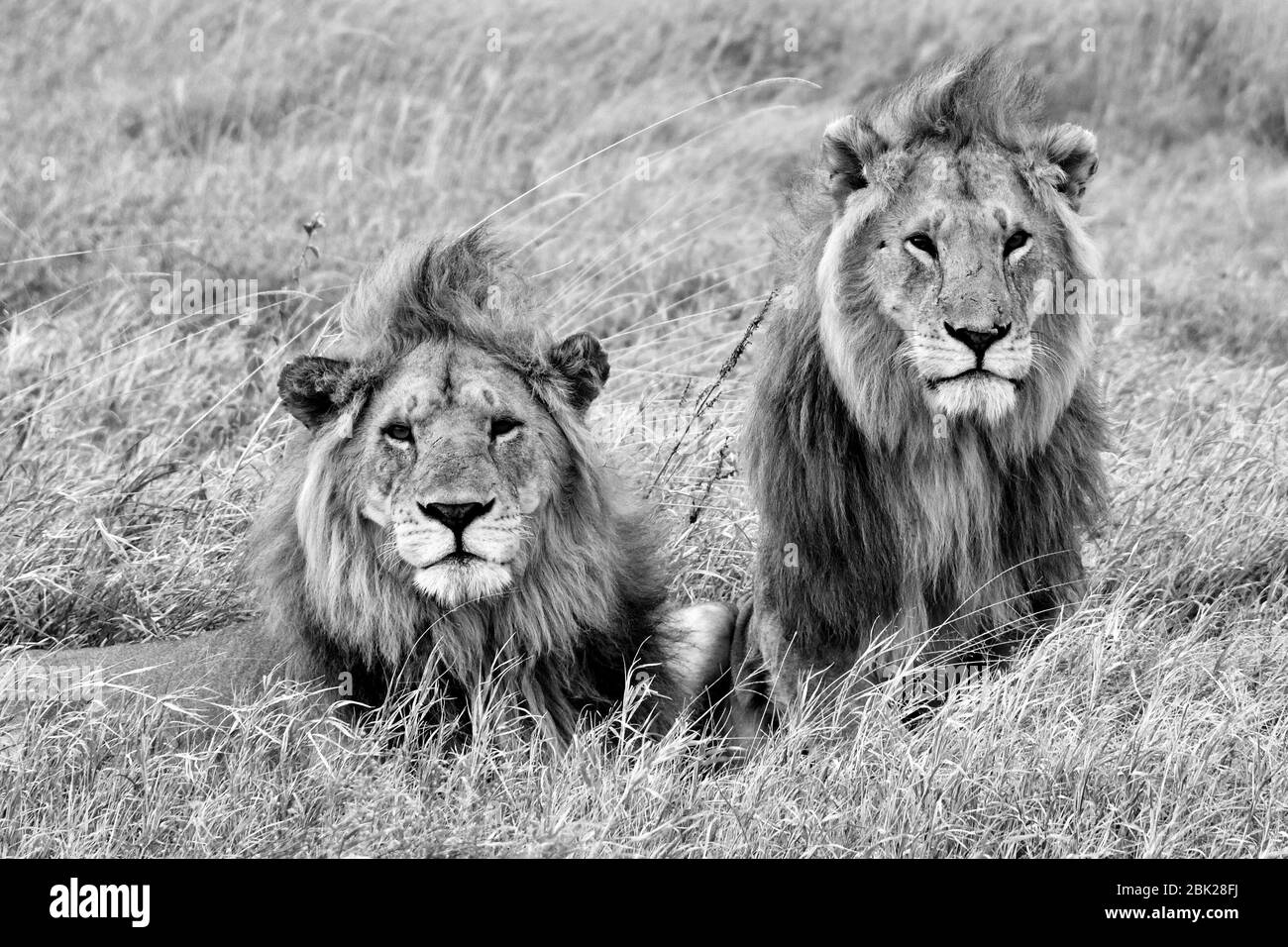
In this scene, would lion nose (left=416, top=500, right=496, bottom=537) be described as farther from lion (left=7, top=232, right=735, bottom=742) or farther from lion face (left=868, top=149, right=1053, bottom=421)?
lion face (left=868, top=149, right=1053, bottom=421)

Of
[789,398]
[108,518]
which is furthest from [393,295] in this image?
[108,518]

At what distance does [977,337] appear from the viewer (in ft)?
13.9

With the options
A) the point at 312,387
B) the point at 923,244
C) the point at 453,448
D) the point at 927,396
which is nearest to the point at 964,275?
the point at 923,244

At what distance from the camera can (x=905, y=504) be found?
4.63 m

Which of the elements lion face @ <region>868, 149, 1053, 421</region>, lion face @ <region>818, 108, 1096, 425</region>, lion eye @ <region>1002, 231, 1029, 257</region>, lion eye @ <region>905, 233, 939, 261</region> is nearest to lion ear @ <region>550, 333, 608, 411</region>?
lion face @ <region>818, 108, 1096, 425</region>

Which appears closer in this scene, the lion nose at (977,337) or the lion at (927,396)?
the lion nose at (977,337)

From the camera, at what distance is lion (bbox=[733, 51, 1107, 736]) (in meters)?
4.34

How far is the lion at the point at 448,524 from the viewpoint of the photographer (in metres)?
4.25

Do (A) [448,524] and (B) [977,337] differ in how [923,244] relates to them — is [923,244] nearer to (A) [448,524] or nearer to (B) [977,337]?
(B) [977,337]

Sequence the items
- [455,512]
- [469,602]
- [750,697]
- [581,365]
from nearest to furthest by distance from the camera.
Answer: [455,512] < [469,602] < [581,365] < [750,697]

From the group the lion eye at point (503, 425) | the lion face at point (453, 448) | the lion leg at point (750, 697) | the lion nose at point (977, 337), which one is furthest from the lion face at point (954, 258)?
the lion leg at point (750, 697)

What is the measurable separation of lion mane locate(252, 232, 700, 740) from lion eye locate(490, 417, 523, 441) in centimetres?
16

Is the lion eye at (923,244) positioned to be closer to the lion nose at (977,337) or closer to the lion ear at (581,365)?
the lion nose at (977,337)

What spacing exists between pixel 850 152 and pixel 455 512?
4.78 ft
